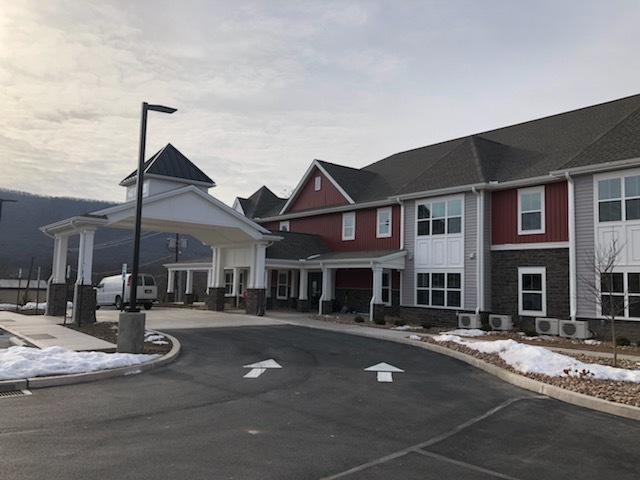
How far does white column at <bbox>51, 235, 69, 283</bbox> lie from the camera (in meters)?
21.8

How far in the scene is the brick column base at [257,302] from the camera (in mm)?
24672

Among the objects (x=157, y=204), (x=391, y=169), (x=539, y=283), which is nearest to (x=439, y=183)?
(x=539, y=283)

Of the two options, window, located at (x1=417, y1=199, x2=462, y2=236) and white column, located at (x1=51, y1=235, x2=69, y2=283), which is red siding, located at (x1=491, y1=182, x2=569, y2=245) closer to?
window, located at (x1=417, y1=199, x2=462, y2=236)

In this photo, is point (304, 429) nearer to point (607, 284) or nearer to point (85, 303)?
point (607, 284)

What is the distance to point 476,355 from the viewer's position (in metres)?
13.2

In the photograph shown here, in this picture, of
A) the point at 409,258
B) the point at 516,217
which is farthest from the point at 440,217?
the point at 516,217

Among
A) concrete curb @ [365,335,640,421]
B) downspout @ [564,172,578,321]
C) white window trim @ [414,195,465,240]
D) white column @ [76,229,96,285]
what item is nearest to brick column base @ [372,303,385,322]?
white window trim @ [414,195,465,240]

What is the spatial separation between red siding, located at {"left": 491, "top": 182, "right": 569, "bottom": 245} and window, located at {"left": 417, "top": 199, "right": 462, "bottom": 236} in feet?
4.91

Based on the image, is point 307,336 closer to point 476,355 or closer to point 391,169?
point 476,355

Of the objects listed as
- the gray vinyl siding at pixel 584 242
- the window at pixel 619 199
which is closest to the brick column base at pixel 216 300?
the gray vinyl siding at pixel 584 242

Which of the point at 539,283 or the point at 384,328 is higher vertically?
the point at 539,283

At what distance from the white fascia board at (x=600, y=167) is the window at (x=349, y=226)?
12227mm

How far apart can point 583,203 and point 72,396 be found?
1692cm

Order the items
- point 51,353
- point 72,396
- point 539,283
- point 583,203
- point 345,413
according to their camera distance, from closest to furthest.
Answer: point 345,413
point 72,396
point 51,353
point 583,203
point 539,283
